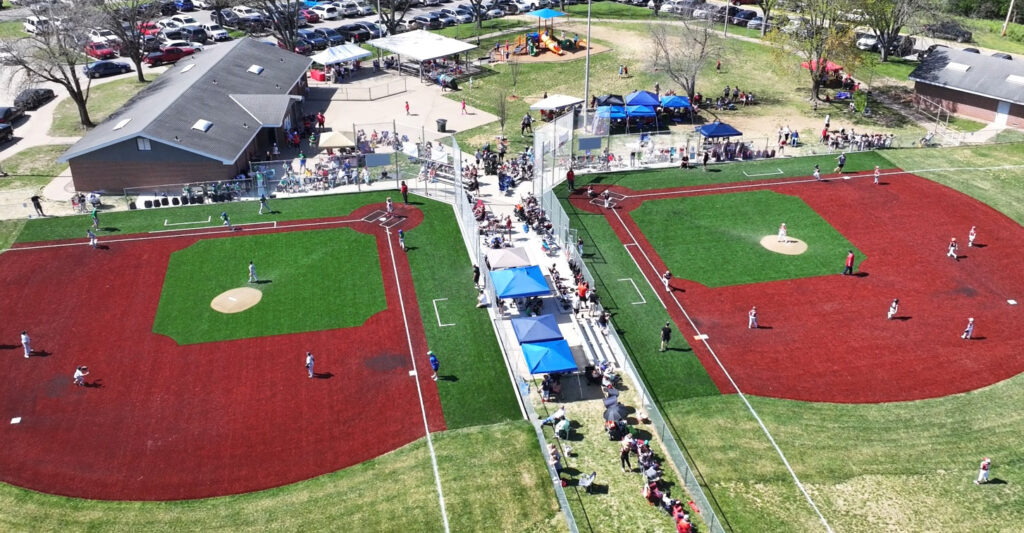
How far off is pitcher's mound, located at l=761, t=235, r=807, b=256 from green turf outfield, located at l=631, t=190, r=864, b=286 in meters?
0.42

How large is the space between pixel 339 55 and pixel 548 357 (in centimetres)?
5489

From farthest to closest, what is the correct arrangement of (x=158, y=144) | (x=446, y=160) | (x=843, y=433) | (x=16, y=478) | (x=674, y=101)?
(x=674, y=101)
(x=446, y=160)
(x=158, y=144)
(x=843, y=433)
(x=16, y=478)

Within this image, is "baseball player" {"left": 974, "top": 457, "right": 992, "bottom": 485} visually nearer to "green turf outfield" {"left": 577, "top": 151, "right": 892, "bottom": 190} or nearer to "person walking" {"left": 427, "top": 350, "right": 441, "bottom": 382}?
"person walking" {"left": 427, "top": 350, "right": 441, "bottom": 382}

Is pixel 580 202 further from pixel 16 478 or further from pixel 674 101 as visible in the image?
pixel 16 478

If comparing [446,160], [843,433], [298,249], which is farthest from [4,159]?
[843,433]

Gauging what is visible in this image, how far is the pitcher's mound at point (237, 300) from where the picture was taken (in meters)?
46.3

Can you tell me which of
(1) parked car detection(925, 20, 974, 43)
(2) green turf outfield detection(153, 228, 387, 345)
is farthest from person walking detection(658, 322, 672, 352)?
(1) parked car detection(925, 20, 974, 43)

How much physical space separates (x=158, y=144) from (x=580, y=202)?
3104 centimetres

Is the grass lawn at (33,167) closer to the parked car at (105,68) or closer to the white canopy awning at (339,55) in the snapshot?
the parked car at (105,68)

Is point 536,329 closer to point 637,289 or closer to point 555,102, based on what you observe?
point 637,289

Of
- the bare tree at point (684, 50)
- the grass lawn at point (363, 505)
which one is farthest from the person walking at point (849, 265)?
the bare tree at point (684, 50)

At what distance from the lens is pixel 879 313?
45844 mm

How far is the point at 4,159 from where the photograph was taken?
66.1 metres

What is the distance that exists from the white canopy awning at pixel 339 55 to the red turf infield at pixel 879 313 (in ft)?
122
